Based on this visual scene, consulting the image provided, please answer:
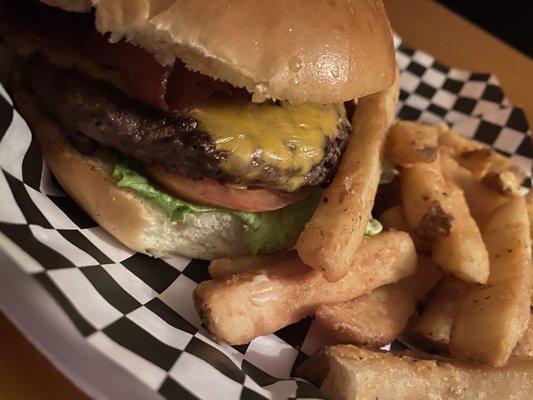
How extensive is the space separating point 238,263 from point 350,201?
0.37 metres

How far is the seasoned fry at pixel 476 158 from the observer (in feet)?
8.23

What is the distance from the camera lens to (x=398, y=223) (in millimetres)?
2211

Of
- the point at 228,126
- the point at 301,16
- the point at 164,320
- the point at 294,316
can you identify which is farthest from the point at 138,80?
the point at 294,316

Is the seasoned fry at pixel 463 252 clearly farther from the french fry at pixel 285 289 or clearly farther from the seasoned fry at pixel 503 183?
the seasoned fry at pixel 503 183

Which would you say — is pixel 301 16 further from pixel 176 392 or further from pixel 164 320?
pixel 176 392

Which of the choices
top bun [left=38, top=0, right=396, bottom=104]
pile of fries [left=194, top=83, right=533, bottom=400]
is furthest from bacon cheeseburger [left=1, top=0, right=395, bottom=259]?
pile of fries [left=194, top=83, right=533, bottom=400]

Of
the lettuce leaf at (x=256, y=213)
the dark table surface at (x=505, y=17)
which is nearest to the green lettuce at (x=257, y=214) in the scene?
the lettuce leaf at (x=256, y=213)

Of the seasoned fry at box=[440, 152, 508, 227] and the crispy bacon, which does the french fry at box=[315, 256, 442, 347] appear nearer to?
the seasoned fry at box=[440, 152, 508, 227]

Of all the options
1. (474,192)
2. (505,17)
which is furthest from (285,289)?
(505,17)

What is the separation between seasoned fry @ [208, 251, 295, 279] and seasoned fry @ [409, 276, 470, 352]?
46cm

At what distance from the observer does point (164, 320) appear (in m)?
1.74

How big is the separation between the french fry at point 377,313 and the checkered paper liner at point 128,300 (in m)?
0.16

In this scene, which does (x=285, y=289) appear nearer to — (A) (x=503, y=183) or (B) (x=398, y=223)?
(B) (x=398, y=223)

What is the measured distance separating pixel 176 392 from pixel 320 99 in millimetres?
852
